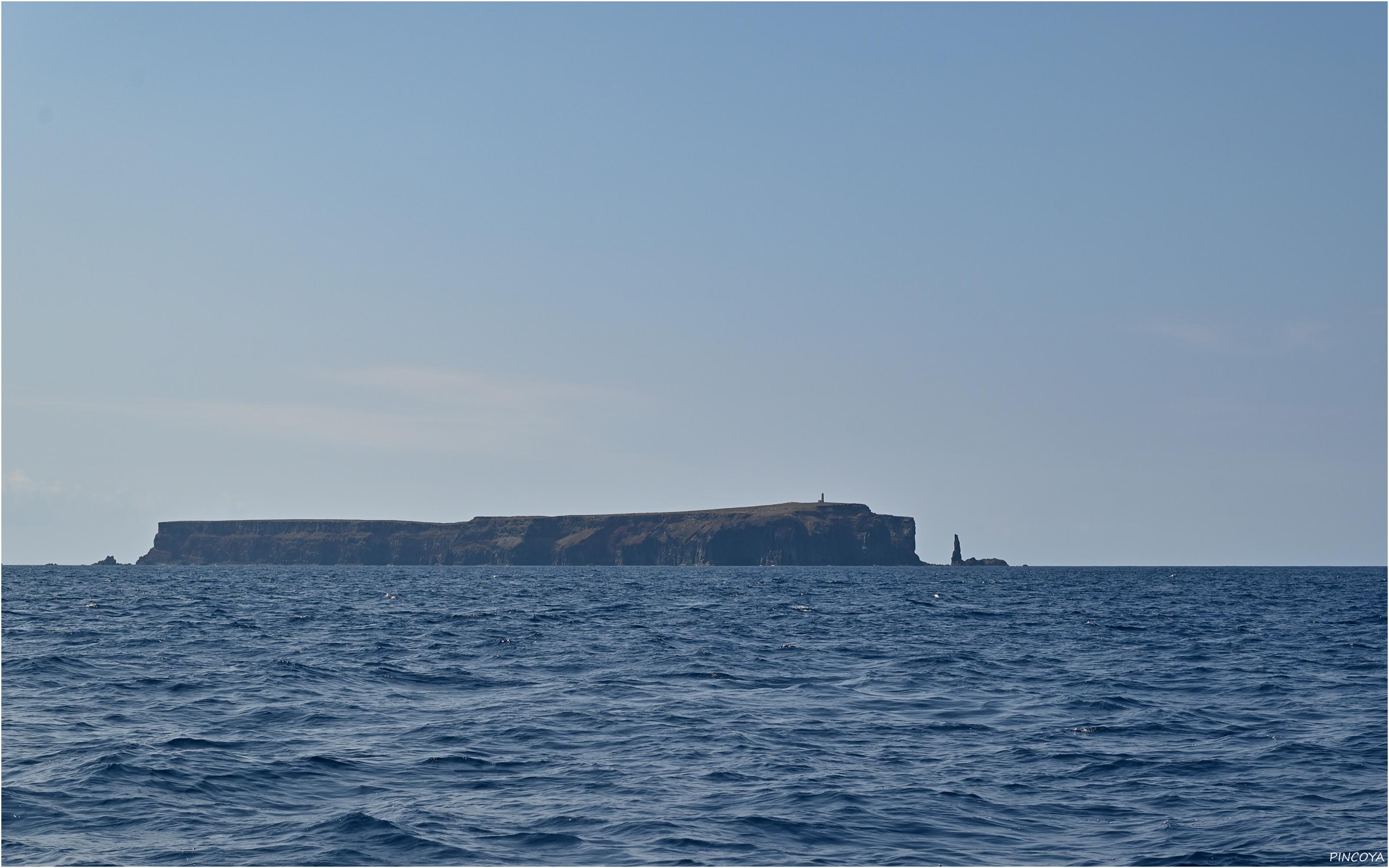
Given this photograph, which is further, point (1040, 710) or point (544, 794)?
point (1040, 710)

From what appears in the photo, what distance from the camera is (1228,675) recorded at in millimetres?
31234

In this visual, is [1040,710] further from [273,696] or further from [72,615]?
[72,615]

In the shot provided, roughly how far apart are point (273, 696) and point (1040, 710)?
17.4m

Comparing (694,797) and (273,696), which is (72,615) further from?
(694,797)

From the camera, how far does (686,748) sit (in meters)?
20.3

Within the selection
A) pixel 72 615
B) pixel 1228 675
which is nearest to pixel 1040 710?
pixel 1228 675

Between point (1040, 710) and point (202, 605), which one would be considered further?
point (202, 605)

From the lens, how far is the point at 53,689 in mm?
26844

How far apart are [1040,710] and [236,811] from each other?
16.8 m

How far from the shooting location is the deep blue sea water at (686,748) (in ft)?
48.6

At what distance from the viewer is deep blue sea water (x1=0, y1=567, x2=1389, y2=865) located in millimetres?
14812

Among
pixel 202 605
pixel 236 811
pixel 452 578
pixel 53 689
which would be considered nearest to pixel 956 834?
pixel 236 811

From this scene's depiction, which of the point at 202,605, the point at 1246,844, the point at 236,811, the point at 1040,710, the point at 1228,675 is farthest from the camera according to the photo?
the point at 202,605

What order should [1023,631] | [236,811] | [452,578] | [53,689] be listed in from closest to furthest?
[236,811] → [53,689] → [1023,631] → [452,578]
